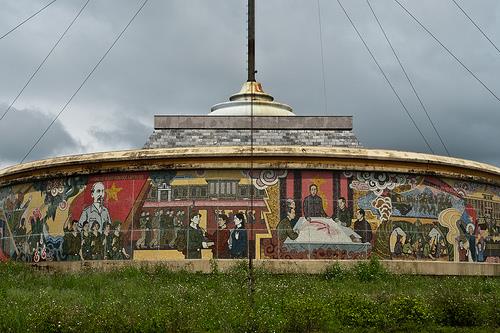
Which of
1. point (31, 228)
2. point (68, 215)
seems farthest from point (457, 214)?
point (31, 228)

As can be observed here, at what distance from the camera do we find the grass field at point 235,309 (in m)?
6.49

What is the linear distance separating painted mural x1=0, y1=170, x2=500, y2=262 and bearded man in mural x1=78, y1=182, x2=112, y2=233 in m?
0.02

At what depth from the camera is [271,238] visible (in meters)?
11.4

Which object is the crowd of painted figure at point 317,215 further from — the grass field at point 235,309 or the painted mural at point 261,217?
the grass field at point 235,309

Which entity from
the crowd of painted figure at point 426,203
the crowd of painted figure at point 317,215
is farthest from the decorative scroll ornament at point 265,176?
the crowd of painted figure at point 426,203

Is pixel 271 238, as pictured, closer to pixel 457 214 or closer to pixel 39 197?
pixel 457 214

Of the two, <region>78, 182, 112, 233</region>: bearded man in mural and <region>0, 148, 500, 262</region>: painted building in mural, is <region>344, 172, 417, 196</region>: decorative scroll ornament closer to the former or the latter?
<region>0, 148, 500, 262</region>: painted building in mural

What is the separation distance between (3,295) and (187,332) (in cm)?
305

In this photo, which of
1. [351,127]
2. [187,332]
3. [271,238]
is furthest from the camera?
[351,127]

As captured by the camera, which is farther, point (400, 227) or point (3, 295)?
point (400, 227)

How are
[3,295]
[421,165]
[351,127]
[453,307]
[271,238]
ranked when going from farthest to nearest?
[351,127] → [421,165] → [271,238] → [3,295] → [453,307]

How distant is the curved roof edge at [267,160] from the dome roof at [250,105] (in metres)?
4.16

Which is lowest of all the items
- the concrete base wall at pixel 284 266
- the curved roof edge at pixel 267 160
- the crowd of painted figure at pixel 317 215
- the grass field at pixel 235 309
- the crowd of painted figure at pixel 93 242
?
the grass field at pixel 235 309

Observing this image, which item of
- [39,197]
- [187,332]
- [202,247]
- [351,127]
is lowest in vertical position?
[187,332]
